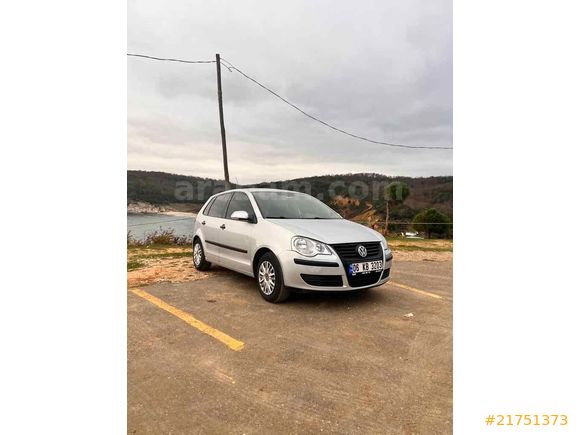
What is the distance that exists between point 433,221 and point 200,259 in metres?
23.3

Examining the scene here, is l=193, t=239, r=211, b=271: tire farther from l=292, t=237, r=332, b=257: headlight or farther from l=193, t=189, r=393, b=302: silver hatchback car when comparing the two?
l=292, t=237, r=332, b=257: headlight

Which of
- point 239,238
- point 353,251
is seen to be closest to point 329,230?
point 353,251

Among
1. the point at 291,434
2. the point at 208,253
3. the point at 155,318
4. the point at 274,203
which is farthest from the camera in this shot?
the point at 208,253

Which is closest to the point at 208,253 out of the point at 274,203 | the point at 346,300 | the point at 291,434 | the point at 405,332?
the point at 274,203

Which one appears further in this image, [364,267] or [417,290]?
[417,290]

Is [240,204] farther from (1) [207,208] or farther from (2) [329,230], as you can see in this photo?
(2) [329,230]

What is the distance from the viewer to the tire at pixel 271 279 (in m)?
4.09

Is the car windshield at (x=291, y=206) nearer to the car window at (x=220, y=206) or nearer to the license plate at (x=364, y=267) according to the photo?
the car window at (x=220, y=206)

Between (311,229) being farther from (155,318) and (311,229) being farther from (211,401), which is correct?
(211,401)

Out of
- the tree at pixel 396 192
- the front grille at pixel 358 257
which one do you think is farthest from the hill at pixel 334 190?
the front grille at pixel 358 257

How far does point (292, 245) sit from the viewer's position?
402cm

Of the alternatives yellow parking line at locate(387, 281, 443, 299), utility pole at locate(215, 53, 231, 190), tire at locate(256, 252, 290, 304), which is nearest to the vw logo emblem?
tire at locate(256, 252, 290, 304)

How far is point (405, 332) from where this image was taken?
3.36m

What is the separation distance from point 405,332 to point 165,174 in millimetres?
11091
